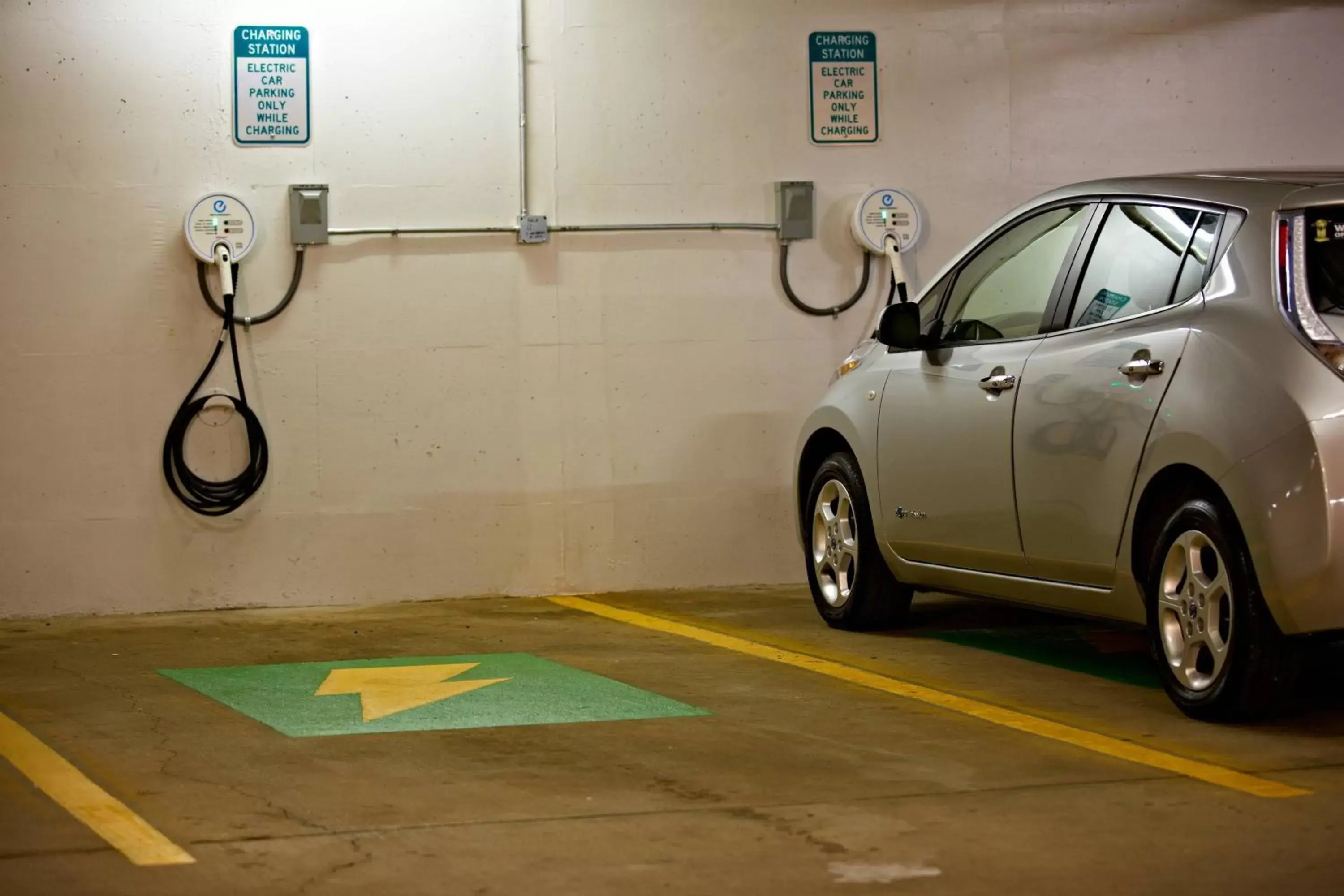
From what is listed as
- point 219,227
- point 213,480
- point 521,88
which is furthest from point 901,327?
point 213,480

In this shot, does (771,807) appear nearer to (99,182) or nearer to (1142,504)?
(1142,504)

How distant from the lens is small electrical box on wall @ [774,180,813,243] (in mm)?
9109

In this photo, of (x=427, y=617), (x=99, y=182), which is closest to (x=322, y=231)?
Result: (x=99, y=182)

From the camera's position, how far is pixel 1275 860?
3609 mm

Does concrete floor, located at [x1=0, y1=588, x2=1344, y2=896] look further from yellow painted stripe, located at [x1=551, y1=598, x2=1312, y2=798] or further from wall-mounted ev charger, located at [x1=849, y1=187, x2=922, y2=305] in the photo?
wall-mounted ev charger, located at [x1=849, y1=187, x2=922, y2=305]

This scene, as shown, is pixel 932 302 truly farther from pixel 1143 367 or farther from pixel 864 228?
pixel 864 228

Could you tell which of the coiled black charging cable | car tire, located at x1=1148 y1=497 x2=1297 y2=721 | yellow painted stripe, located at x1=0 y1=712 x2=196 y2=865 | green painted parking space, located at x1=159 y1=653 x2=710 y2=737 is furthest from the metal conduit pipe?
car tire, located at x1=1148 y1=497 x2=1297 y2=721

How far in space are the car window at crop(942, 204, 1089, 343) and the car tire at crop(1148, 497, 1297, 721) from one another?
109 centimetres

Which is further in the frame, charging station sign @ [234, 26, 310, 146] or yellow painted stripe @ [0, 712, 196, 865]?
charging station sign @ [234, 26, 310, 146]

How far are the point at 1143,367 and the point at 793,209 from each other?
404cm

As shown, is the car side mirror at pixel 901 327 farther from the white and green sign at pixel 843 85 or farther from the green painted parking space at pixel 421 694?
the white and green sign at pixel 843 85

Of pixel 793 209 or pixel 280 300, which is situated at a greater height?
pixel 793 209

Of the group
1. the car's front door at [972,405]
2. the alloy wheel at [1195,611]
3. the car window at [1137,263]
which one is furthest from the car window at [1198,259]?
the alloy wheel at [1195,611]

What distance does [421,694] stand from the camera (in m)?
5.98
